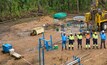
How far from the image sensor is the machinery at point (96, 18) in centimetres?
2470

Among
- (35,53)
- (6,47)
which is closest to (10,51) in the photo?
(6,47)

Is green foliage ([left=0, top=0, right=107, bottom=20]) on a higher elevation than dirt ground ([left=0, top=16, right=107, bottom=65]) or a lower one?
higher

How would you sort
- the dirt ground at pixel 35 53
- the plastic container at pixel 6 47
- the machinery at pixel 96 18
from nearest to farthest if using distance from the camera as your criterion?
the dirt ground at pixel 35 53 → the plastic container at pixel 6 47 → the machinery at pixel 96 18

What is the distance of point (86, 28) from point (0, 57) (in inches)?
409

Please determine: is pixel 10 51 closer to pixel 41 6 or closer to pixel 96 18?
pixel 96 18

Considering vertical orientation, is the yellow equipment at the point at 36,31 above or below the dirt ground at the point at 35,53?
Result: above

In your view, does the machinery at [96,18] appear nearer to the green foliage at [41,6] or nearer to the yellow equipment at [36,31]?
the yellow equipment at [36,31]

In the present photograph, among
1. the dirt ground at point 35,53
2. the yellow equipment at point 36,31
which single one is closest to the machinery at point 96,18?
the dirt ground at point 35,53

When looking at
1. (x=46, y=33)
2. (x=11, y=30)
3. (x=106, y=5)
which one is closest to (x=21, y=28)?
(x=11, y=30)

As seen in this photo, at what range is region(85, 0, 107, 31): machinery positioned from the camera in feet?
81.1

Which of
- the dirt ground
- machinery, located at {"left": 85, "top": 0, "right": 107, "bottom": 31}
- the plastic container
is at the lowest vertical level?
the dirt ground

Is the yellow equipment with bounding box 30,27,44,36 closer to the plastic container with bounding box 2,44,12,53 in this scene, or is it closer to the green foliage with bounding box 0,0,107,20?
the plastic container with bounding box 2,44,12,53

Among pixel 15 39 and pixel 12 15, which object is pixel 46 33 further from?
pixel 12 15

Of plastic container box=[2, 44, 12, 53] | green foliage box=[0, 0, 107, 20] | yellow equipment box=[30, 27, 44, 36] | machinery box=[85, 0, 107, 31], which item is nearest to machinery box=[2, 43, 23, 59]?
plastic container box=[2, 44, 12, 53]
